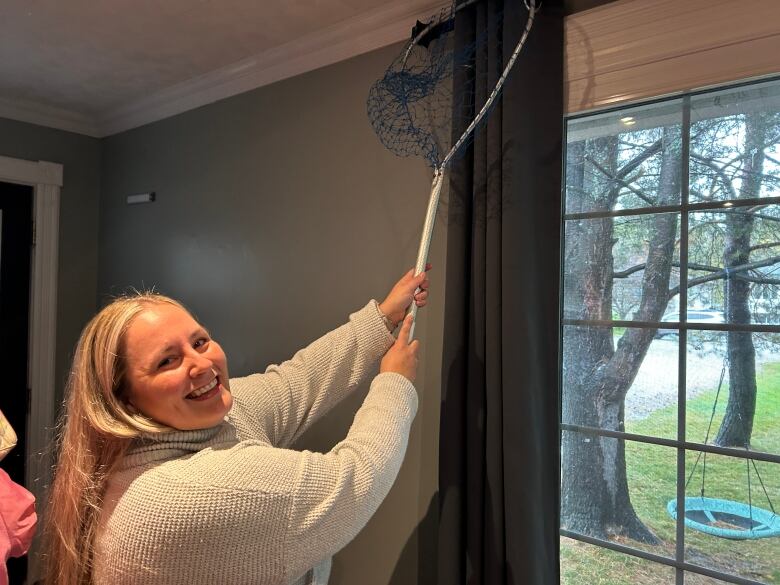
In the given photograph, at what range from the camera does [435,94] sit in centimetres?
159

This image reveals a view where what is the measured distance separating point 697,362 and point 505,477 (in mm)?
543

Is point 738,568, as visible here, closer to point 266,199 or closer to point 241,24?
point 266,199

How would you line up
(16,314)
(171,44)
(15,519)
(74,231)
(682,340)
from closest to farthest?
(15,519), (682,340), (171,44), (16,314), (74,231)

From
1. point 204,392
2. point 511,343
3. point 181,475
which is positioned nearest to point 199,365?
point 204,392

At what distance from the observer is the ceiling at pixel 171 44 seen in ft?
5.45

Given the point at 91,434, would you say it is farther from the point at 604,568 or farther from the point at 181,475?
the point at 604,568

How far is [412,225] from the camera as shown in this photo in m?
1.67

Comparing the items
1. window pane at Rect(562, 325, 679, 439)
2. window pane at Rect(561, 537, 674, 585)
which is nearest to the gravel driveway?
window pane at Rect(562, 325, 679, 439)

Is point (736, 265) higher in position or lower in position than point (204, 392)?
higher

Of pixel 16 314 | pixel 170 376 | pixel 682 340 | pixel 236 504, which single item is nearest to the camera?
pixel 236 504

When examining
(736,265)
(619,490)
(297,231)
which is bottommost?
(619,490)

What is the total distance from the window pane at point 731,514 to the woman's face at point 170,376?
112cm

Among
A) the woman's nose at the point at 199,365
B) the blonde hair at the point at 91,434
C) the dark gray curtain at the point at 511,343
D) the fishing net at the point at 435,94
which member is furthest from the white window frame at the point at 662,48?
the blonde hair at the point at 91,434

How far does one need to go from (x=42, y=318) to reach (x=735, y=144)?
304cm
